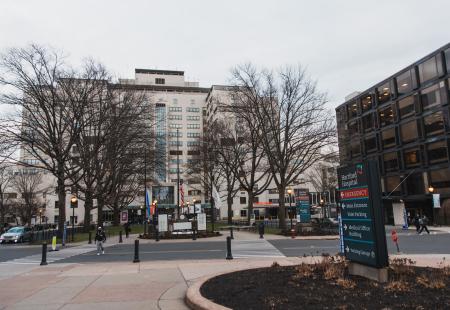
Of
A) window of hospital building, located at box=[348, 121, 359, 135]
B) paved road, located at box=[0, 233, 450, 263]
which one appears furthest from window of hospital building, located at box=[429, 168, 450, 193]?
paved road, located at box=[0, 233, 450, 263]

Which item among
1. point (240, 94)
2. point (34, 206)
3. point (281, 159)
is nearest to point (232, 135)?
point (240, 94)

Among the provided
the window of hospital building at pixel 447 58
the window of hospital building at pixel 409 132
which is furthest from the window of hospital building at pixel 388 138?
the window of hospital building at pixel 447 58

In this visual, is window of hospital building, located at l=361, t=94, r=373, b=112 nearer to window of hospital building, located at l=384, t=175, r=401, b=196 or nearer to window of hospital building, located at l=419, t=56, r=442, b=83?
window of hospital building, located at l=419, t=56, r=442, b=83

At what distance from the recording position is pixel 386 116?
60.5m

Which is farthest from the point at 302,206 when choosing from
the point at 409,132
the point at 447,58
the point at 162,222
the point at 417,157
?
the point at 409,132

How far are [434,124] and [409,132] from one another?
4908 mm

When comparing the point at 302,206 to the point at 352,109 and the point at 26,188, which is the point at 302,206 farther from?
the point at 26,188

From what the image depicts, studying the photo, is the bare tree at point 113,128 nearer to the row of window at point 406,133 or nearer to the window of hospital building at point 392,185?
the row of window at point 406,133

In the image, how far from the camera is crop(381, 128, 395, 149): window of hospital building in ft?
194

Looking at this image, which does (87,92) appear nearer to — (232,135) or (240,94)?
(240,94)

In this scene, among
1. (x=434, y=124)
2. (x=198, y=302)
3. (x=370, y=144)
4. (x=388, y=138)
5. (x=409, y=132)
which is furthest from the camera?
(x=370, y=144)

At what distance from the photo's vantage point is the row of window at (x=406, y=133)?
164ft

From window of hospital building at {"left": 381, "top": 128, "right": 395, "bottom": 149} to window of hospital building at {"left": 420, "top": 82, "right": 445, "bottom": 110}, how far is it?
755 centimetres

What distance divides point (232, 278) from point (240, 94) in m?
30.9
